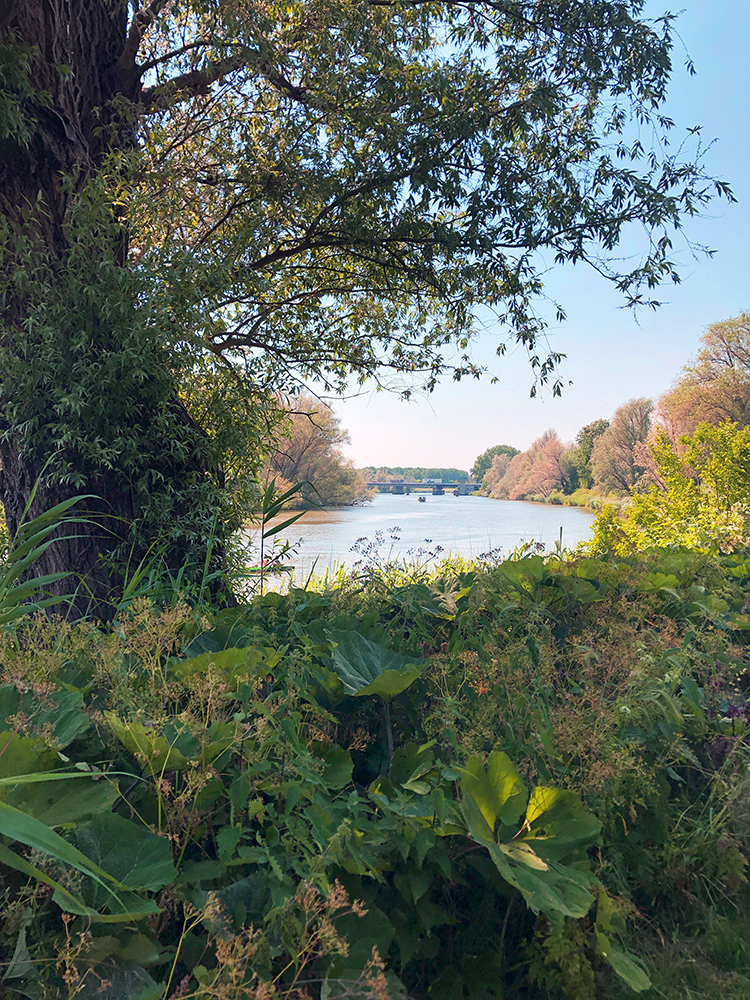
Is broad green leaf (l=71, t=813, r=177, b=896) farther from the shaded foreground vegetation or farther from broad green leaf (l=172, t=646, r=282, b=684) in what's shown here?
broad green leaf (l=172, t=646, r=282, b=684)

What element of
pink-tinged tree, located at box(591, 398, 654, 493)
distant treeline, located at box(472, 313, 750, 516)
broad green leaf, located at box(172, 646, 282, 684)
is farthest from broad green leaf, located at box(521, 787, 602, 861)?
pink-tinged tree, located at box(591, 398, 654, 493)

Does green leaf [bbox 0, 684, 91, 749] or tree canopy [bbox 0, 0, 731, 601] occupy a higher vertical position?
tree canopy [bbox 0, 0, 731, 601]

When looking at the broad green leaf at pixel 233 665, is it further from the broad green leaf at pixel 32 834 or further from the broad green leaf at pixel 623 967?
the broad green leaf at pixel 623 967

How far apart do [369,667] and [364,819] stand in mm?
530

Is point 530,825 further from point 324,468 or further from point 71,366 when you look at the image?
point 324,468

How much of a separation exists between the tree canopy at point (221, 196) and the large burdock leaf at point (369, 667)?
2.00m

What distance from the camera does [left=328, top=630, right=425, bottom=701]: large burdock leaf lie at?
1413 mm

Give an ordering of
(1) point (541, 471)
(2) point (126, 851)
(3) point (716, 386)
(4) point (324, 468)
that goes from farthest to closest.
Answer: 1. (1) point (541, 471)
2. (3) point (716, 386)
3. (4) point (324, 468)
4. (2) point (126, 851)

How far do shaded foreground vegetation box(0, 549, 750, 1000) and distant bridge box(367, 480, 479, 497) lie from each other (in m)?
25.5

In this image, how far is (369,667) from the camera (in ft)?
5.24

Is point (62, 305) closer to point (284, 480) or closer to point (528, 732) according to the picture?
point (528, 732)

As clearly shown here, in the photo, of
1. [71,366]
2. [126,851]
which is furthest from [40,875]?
[71,366]

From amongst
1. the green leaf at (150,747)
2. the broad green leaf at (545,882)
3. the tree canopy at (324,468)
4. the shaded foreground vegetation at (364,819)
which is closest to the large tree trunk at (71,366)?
the shaded foreground vegetation at (364,819)

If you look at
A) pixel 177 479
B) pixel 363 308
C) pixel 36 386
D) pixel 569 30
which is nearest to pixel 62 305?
pixel 36 386
